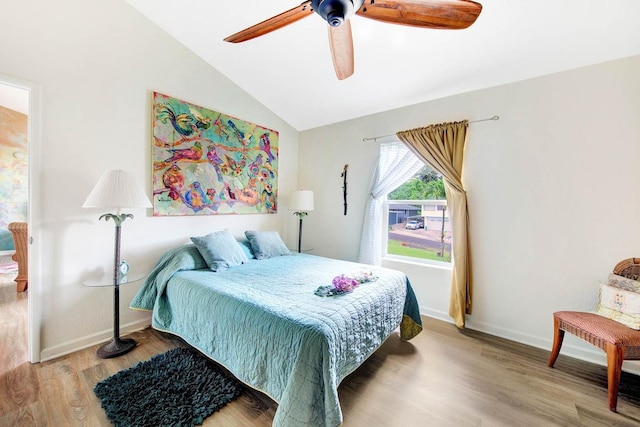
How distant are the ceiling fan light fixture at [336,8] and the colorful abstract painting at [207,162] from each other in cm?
211

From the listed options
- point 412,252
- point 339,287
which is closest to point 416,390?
point 339,287

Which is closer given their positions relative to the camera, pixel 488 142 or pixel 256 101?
pixel 488 142

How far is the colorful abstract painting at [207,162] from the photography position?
2.62 meters

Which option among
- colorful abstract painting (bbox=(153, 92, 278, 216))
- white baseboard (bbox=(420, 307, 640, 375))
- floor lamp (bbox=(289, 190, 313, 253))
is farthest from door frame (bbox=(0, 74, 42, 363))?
white baseboard (bbox=(420, 307, 640, 375))

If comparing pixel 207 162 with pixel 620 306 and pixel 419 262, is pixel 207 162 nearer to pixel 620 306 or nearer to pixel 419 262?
pixel 419 262

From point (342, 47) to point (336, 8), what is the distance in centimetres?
44

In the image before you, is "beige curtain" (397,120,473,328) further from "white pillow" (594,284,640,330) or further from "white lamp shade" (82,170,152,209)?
"white lamp shade" (82,170,152,209)

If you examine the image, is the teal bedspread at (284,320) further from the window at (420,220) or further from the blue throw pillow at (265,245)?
the window at (420,220)

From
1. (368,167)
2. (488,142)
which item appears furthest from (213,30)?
(488,142)

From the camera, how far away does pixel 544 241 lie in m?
2.33

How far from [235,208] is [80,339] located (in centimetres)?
188

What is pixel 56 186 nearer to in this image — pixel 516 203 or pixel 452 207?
pixel 452 207

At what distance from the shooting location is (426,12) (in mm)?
1292

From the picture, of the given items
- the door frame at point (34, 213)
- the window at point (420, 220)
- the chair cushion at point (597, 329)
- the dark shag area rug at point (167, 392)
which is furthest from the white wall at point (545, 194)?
the door frame at point (34, 213)
